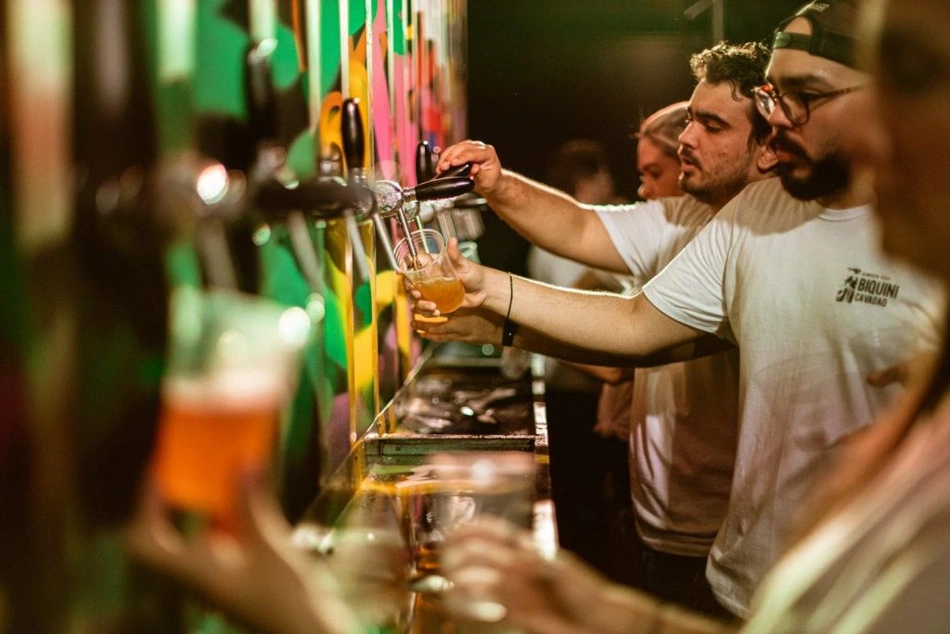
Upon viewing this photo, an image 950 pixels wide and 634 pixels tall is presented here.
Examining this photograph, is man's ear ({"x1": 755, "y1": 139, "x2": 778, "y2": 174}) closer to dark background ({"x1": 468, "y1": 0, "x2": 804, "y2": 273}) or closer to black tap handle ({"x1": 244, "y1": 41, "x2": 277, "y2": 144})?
black tap handle ({"x1": 244, "y1": 41, "x2": 277, "y2": 144})

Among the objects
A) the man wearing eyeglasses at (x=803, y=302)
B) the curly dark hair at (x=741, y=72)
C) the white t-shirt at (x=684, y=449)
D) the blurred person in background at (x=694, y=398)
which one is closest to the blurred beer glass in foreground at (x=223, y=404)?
the man wearing eyeglasses at (x=803, y=302)

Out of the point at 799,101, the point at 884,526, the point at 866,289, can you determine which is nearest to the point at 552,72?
the point at 799,101

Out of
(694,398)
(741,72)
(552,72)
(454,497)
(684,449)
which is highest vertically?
(741,72)

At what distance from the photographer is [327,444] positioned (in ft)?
6.14

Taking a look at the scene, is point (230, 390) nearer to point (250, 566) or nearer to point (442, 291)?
point (250, 566)

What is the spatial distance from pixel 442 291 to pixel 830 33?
99cm

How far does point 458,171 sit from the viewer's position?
246 cm

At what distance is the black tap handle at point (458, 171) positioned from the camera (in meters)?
2.46

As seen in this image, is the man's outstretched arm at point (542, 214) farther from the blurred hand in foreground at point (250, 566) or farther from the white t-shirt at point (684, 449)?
the blurred hand in foreground at point (250, 566)

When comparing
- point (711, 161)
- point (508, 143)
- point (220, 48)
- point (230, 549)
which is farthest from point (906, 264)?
point (508, 143)

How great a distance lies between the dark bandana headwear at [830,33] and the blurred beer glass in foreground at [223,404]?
4.98 feet

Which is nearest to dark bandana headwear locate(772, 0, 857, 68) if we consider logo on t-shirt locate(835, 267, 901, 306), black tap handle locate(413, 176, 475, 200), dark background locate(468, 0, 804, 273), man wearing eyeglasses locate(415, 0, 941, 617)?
man wearing eyeglasses locate(415, 0, 941, 617)

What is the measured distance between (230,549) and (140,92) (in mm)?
554

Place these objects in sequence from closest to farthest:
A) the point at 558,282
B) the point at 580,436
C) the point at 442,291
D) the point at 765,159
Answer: the point at 442,291
the point at 765,159
the point at 558,282
the point at 580,436
